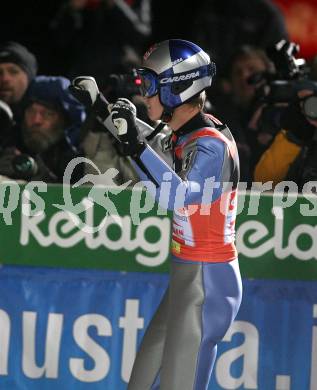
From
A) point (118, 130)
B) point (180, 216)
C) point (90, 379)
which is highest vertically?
point (118, 130)

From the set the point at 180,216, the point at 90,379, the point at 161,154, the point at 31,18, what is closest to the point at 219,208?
the point at 180,216

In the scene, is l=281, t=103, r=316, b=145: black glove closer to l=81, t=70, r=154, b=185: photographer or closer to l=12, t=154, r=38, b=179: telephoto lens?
l=81, t=70, r=154, b=185: photographer

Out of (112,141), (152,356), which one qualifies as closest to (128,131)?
Result: (152,356)

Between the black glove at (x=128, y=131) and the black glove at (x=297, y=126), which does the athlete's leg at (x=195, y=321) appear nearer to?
the black glove at (x=128, y=131)

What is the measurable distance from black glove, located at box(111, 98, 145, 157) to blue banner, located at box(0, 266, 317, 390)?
1125 mm

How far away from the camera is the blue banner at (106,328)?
5.83 meters

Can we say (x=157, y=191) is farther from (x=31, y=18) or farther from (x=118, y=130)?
(x=31, y=18)

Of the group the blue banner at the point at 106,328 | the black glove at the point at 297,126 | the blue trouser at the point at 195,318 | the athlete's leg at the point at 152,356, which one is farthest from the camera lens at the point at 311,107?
the athlete's leg at the point at 152,356

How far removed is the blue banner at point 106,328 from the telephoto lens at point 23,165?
2.44ft

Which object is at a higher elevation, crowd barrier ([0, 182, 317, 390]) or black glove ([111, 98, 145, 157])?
black glove ([111, 98, 145, 157])

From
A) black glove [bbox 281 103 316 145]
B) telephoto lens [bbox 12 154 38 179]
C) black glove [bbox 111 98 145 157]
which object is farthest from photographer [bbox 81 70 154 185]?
black glove [bbox 111 98 145 157]

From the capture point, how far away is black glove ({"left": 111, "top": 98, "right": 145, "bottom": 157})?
16.2 feet

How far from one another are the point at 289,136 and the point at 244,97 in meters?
2.02

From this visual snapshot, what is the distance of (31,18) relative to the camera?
10562 millimetres
